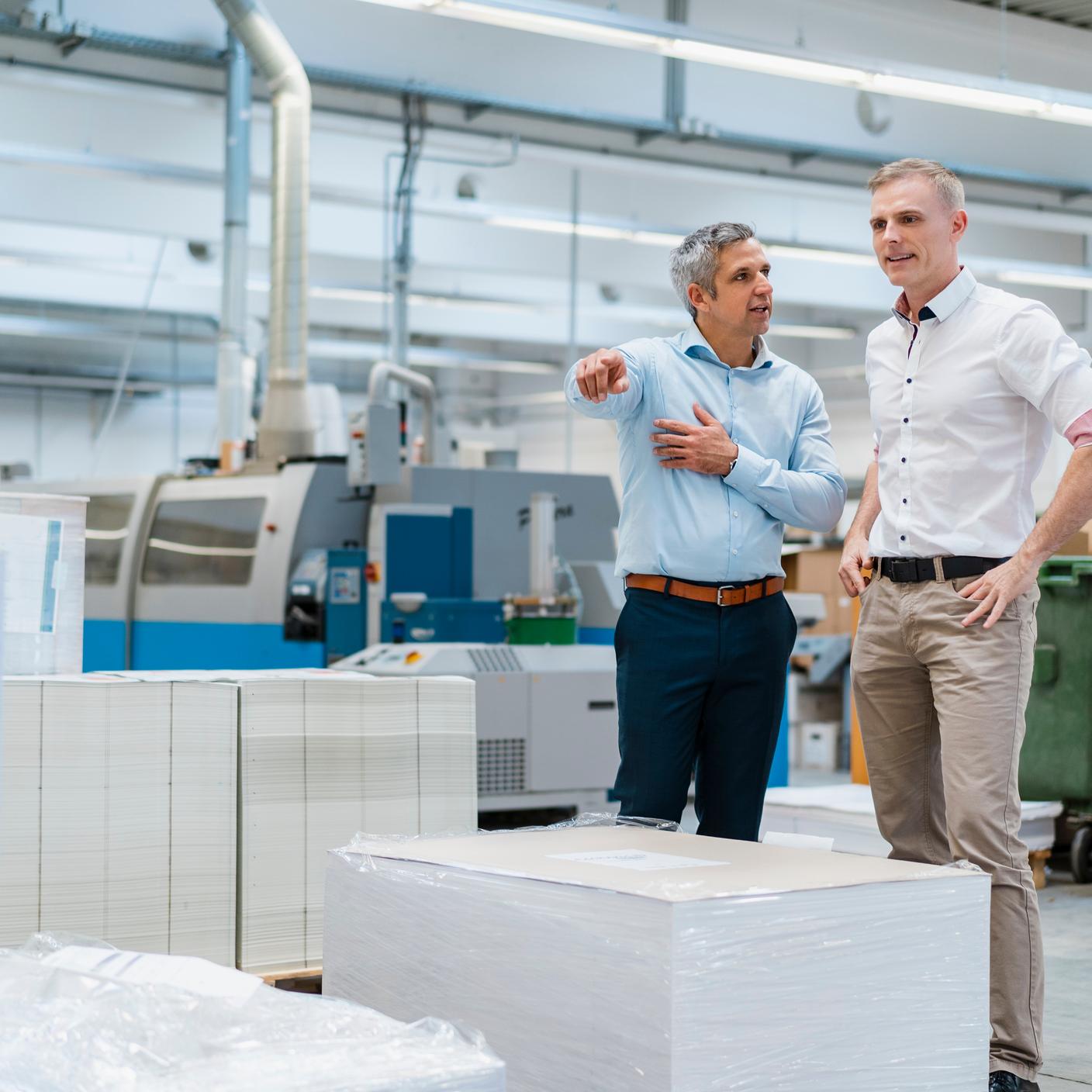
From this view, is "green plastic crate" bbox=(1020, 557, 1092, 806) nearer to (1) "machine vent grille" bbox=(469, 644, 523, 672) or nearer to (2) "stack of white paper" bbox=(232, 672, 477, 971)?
(1) "machine vent grille" bbox=(469, 644, 523, 672)

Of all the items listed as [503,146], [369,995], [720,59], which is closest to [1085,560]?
[720,59]

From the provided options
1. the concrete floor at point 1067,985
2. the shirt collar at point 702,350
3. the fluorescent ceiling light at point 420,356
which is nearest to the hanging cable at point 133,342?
the fluorescent ceiling light at point 420,356

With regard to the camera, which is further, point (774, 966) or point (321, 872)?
point (321, 872)

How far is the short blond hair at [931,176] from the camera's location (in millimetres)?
2299

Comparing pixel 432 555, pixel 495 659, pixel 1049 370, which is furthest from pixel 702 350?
pixel 432 555

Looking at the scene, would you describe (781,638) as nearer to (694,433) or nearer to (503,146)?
(694,433)

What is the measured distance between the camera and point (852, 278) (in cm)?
1285

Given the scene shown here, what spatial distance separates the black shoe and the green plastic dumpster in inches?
103

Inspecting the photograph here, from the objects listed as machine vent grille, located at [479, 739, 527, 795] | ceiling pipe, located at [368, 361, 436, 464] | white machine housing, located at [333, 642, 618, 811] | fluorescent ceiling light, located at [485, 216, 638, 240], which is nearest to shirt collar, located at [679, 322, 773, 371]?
white machine housing, located at [333, 642, 618, 811]

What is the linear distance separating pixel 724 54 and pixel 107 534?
397 centimetres

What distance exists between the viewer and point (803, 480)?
247cm

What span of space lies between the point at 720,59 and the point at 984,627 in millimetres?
4562

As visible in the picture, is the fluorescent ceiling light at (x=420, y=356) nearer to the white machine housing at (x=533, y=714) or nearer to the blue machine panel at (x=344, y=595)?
the blue machine panel at (x=344, y=595)

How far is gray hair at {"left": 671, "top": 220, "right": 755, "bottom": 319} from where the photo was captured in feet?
8.11
